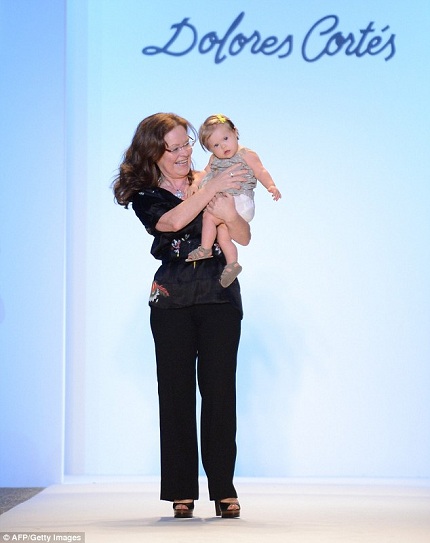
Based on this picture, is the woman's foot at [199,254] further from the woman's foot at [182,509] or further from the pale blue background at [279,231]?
the pale blue background at [279,231]

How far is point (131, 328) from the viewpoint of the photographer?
217 inches

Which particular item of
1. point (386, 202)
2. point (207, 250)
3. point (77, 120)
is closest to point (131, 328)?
point (77, 120)

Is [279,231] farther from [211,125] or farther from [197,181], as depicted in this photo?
[211,125]

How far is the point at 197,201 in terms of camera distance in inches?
139

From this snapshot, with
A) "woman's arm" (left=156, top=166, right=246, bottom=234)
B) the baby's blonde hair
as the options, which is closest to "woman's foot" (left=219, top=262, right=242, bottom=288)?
"woman's arm" (left=156, top=166, right=246, bottom=234)

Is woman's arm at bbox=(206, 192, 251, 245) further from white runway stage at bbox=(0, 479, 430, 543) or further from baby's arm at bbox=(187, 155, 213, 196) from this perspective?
white runway stage at bbox=(0, 479, 430, 543)

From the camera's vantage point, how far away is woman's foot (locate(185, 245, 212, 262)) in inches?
140

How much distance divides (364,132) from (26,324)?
6.62 feet

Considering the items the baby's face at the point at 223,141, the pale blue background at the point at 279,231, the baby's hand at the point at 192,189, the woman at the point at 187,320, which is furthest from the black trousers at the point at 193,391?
the pale blue background at the point at 279,231

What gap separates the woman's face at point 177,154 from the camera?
3.69 m

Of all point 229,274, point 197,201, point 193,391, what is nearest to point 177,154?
point 197,201

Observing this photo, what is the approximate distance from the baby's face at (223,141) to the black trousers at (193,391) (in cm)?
52

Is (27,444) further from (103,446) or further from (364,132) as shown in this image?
(364,132)

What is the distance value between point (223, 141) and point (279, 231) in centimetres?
197
